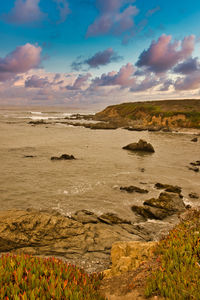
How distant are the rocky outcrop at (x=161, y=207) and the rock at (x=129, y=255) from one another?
5.86 metres

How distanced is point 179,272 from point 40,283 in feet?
9.71

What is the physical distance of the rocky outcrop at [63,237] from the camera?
27.8 ft

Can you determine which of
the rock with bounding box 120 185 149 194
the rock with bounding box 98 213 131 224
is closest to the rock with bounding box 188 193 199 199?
the rock with bounding box 120 185 149 194

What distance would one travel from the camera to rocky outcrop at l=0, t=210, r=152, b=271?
333 inches

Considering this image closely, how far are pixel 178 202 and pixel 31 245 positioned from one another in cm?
1024

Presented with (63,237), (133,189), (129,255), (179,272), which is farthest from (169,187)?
(179,272)

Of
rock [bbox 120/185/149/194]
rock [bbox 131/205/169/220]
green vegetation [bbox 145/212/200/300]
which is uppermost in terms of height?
green vegetation [bbox 145/212/200/300]

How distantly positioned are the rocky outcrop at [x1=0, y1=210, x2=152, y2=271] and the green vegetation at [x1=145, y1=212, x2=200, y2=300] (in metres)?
3.59

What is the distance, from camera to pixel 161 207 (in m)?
13.6

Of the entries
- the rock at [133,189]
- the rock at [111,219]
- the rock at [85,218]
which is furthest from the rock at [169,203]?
the rock at [85,218]

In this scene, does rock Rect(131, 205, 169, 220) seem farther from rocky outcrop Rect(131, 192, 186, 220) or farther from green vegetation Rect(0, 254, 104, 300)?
green vegetation Rect(0, 254, 104, 300)

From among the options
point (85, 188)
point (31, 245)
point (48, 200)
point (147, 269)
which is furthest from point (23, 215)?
point (85, 188)

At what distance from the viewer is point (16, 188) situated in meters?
16.8

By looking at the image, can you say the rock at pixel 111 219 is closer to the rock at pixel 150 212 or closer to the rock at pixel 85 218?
the rock at pixel 85 218
